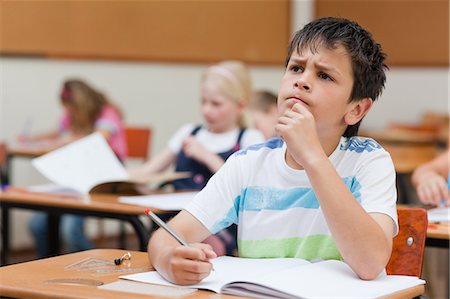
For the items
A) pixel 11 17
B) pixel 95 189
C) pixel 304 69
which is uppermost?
pixel 11 17

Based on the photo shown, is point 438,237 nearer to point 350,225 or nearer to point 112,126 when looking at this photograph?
point 350,225

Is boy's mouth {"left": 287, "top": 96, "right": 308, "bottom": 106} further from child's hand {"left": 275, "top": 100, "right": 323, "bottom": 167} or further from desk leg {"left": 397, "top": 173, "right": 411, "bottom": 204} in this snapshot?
desk leg {"left": 397, "top": 173, "right": 411, "bottom": 204}

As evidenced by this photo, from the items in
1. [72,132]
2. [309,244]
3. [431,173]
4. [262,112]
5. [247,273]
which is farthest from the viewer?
[72,132]

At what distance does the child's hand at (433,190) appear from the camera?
8.42 feet

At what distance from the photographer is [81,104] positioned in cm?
539

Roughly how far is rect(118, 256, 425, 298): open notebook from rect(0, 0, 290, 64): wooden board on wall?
396 centimetres

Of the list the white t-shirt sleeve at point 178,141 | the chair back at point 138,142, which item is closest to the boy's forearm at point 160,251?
the white t-shirt sleeve at point 178,141

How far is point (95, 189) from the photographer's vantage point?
3.21 meters

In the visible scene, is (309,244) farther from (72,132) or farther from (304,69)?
(72,132)

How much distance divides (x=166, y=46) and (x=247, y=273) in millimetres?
5091

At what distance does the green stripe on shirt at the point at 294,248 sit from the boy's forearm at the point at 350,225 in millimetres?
172

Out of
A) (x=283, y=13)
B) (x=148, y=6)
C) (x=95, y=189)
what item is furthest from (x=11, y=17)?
(x=283, y=13)

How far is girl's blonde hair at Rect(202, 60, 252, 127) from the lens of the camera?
152 inches

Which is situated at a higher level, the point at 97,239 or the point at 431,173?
the point at 431,173
